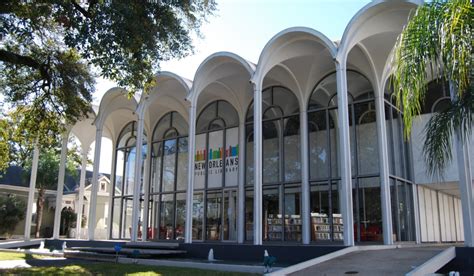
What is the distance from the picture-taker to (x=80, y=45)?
10.9 meters

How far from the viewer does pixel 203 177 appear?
21.4m

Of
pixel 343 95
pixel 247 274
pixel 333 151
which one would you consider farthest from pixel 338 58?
pixel 247 274

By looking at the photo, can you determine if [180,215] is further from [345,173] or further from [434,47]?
[434,47]

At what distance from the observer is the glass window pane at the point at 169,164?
2300cm

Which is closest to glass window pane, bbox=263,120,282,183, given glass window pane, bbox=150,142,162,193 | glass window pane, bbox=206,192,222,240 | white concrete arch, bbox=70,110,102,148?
glass window pane, bbox=206,192,222,240

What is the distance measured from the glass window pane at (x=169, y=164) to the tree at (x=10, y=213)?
15054 mm

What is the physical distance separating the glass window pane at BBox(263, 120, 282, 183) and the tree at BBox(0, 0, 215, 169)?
7.44 m

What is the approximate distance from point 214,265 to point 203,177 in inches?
358

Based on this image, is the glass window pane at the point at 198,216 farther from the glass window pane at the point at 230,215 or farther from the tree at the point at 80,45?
the tree at the point at 80,45

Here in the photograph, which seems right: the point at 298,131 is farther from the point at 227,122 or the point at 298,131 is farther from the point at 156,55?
the point at 156,55

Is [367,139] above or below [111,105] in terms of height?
below

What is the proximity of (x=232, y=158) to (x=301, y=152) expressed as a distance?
12.6 feet

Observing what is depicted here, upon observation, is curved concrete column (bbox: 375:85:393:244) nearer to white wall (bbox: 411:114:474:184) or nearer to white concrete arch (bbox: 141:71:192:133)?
white wall (bbox: 411:114:474:184)

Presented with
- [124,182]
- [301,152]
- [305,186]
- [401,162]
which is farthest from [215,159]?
[401,162]
